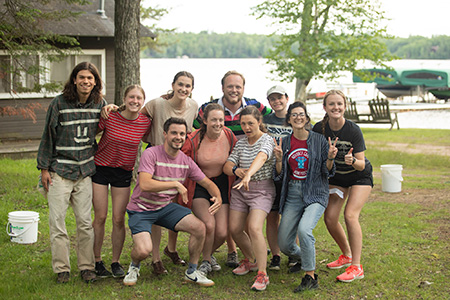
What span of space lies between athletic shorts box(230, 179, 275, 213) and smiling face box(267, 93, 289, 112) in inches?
32.9

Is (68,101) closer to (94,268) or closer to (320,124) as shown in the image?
(94,268)

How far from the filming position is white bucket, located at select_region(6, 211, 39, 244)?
6.75 m

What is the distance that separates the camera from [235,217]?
5.63 m

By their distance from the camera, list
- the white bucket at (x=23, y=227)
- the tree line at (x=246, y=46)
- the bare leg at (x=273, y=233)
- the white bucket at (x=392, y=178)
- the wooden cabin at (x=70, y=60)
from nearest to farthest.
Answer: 1. the bare leg at (x=273, y=233)
2. the white bucket at (x=23, y=227)
3. the white bucket at (x=392, y=178)
4. the wooden cabin at (x=70, y=60)
5. the tree line at (x=246, y=46)

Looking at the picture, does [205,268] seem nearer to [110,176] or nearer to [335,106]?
[110,176]

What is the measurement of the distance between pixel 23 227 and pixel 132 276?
2.05 m

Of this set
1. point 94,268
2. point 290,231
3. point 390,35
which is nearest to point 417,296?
point 290,231

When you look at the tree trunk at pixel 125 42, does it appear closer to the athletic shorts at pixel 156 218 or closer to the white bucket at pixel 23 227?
the white bucket at pixel 23 227

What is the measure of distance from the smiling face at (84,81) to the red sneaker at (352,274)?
3.13 meters

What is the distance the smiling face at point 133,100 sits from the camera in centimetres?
541

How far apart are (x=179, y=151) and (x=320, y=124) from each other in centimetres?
152

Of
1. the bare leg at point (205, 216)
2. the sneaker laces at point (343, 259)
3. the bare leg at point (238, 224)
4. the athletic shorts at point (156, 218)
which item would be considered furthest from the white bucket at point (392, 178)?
the athletic shorts at point (156, 218)

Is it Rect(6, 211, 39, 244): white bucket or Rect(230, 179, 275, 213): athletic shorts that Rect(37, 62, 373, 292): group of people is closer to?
Rect(230, 179, 275, 213): athletic shorts

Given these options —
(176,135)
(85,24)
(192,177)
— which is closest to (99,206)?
(192,177)
